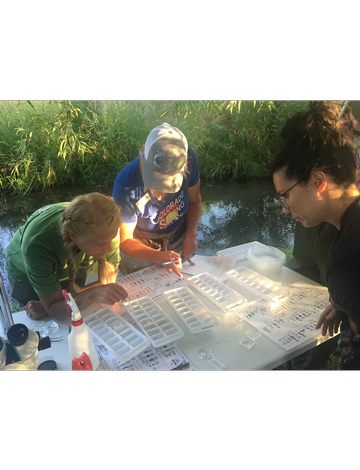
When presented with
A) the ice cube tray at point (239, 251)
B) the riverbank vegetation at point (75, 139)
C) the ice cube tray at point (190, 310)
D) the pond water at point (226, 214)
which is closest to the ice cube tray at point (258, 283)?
the ice cube tray at point (239, 251)

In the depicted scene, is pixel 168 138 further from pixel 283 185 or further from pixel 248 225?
pixel 248 225

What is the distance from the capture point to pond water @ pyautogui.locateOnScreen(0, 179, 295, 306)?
9.77ft

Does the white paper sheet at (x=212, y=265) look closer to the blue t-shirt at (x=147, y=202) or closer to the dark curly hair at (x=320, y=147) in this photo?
the blue t-shirt at (x=147, y=202)

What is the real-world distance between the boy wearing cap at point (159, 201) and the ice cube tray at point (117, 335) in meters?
0.44

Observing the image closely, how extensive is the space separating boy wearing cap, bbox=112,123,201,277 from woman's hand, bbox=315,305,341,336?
64cm

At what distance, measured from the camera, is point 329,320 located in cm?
102

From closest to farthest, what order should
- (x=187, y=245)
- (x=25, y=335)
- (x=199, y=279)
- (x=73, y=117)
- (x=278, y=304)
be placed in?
1. (x=25, y=335)
2. (x=278, y=304)
3. (x=199, y=279)
4. (x=187, y=245)
5. (x=73, y=117)

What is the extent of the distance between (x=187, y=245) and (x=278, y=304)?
2.37 ft

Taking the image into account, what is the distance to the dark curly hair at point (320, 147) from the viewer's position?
795 mm

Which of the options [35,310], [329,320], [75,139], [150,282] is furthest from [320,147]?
[75,139]

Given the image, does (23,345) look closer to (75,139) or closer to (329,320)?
(329,320)

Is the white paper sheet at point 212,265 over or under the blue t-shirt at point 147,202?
under
